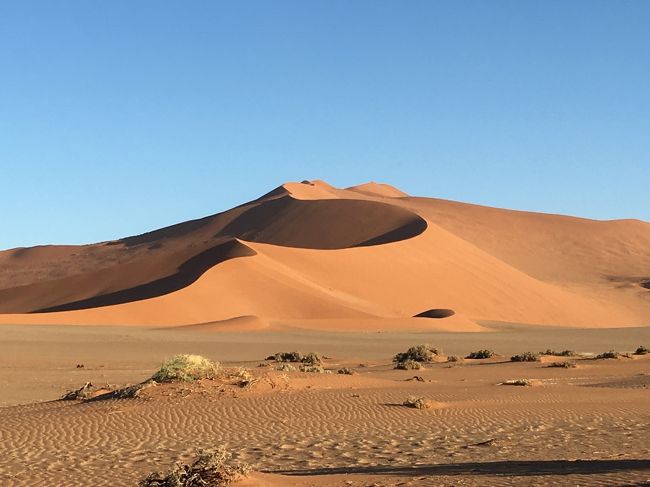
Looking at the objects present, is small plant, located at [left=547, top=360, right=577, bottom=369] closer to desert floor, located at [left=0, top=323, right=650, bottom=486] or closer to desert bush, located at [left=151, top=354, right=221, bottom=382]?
desert floor, located at [left=0, top=323, right=650, bottom=486]

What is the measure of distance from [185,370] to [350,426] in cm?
485

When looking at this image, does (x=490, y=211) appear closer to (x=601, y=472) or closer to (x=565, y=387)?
(x=565, y=387)

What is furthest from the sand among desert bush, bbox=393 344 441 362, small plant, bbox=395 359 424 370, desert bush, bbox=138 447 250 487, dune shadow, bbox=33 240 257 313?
desert bush, bbox=393 344 441 362

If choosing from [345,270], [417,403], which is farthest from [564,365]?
[345,270]

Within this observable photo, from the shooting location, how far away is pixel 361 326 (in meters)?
43.3

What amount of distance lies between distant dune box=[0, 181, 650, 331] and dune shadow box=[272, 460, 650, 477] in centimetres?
3141

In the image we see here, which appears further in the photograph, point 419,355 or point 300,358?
point 419,355

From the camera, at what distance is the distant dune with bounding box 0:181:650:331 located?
48.1m

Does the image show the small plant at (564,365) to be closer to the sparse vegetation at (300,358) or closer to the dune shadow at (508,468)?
the sparse vegetation at (300,358)

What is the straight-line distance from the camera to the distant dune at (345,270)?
4812cm

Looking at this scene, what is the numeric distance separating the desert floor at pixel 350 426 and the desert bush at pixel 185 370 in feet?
1.21

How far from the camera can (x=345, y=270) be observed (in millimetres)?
60219

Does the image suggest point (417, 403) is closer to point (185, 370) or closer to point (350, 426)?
point (350, 426)

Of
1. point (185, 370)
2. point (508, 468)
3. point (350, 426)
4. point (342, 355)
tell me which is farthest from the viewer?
point (342, 355)
